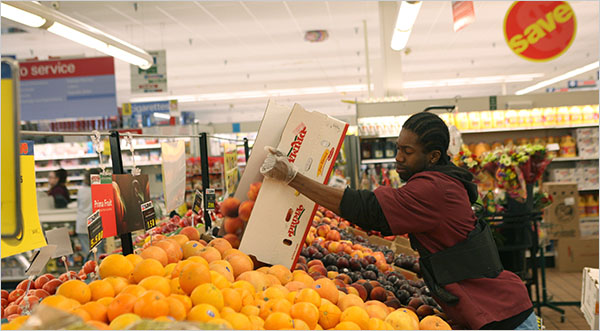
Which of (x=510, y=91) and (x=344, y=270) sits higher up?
(x=510, y=91)

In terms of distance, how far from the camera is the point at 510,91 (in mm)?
22938

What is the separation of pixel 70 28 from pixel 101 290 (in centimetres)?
509

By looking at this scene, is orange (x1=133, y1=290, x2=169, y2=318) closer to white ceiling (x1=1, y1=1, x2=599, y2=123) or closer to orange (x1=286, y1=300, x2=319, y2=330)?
orange (x1=286, y1=300, x2=319, y2=330)

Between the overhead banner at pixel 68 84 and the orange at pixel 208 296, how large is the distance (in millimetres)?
7940

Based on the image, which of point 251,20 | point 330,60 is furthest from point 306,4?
point 330,60

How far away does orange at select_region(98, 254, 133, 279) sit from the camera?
163cm

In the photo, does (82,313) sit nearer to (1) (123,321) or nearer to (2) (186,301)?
(1) (123,321)

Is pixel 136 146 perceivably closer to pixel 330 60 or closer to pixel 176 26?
pixel 176 26

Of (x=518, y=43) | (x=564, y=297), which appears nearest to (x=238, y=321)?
(x=518, y=43)

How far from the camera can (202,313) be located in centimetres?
126

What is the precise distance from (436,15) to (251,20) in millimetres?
3911

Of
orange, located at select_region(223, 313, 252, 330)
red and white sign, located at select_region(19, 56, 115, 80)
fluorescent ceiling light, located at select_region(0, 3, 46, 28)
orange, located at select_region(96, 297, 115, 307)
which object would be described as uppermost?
red and white sign, located at select_region(19, 56, 115, 80)

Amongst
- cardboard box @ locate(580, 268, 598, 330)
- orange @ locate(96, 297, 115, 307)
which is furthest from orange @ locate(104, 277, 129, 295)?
cardboard box @ locate(580, 268, 598, 330)

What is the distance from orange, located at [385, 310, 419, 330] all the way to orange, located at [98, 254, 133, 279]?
3.00 ft
